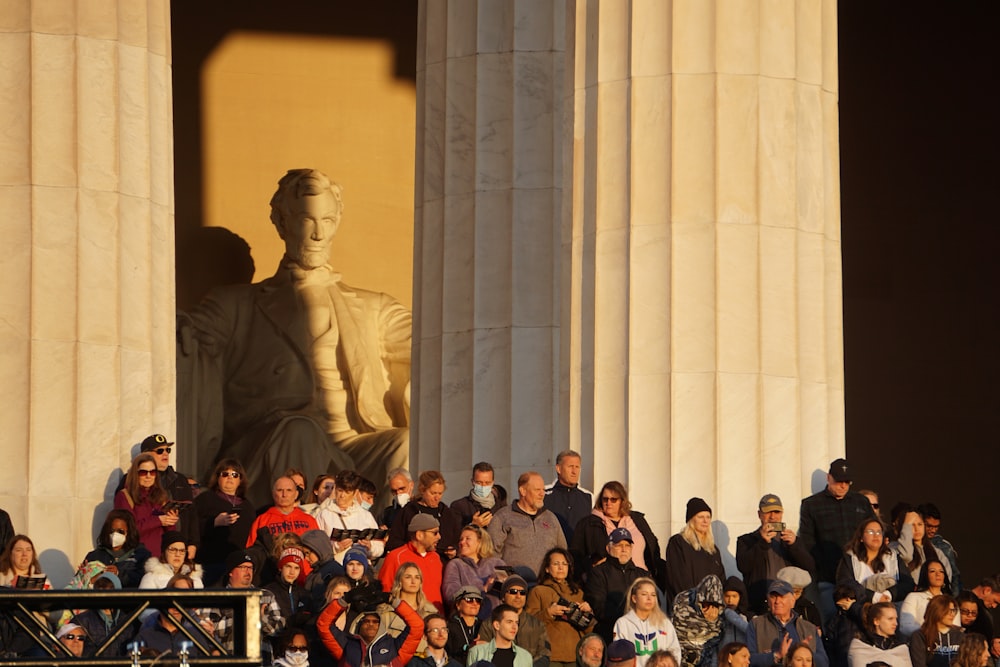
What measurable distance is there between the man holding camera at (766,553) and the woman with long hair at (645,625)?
6.44 ft

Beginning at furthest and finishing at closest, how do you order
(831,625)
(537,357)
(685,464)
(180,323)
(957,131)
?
(957,131), (180,323), (537,357), (685,464), (831,625)

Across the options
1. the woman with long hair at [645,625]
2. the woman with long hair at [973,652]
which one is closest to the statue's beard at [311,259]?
the woman with long hair at [645,625]

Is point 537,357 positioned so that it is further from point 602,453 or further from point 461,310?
point 602,453

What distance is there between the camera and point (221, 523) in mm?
26516

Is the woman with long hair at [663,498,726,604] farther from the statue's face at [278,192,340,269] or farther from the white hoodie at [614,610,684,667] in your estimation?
the statue's face at [278,192,340,269]

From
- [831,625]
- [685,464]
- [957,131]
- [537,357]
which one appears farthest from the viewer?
[957,131]

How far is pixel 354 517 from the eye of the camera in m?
26.9

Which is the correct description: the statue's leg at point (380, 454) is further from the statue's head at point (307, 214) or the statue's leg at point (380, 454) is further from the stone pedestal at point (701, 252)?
the stone pedestal at point (701, 252)

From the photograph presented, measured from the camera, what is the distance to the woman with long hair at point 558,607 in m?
24.8

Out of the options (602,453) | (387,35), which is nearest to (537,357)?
(602,453)

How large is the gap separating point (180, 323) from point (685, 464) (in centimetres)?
1434

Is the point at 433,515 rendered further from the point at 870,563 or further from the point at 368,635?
the point at 870,563

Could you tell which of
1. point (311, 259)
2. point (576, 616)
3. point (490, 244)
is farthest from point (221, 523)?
point (311, 259)

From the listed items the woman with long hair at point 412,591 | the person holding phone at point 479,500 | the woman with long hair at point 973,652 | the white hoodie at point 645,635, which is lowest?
the woman with long hair at point 973,652
